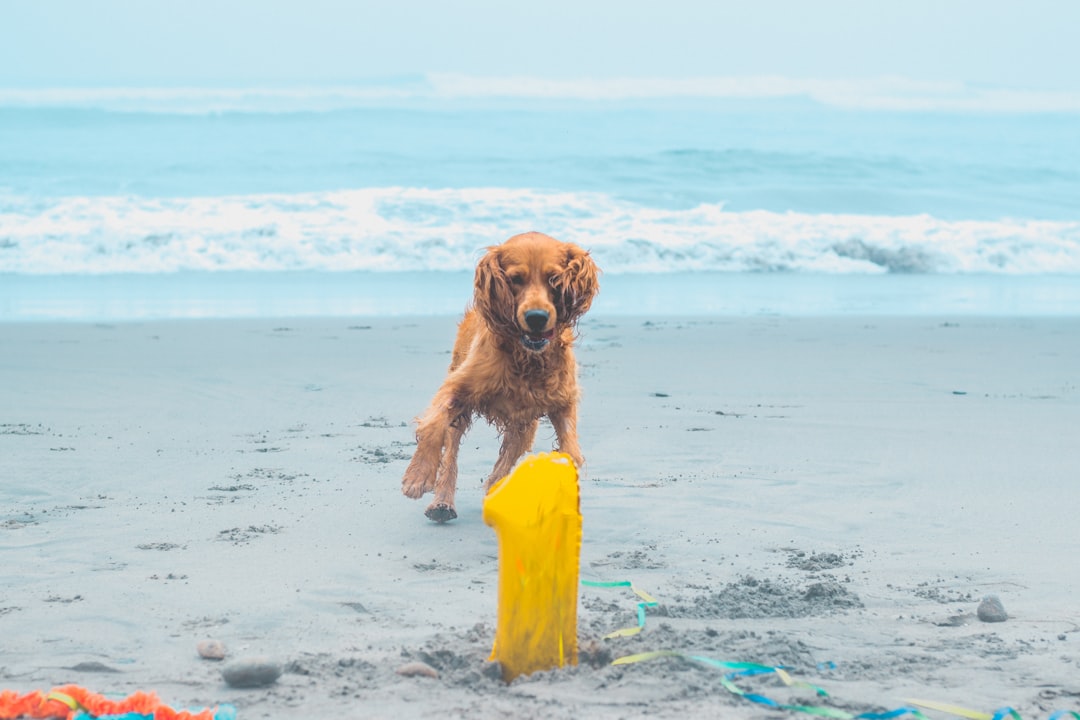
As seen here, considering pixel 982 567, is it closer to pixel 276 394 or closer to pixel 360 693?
pixel 360 693

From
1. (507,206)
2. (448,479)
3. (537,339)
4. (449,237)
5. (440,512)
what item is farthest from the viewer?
(507,206)

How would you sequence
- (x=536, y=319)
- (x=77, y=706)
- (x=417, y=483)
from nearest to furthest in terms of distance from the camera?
(x=77, y=706)
(x=536, y=319)
(x=417, y=483)

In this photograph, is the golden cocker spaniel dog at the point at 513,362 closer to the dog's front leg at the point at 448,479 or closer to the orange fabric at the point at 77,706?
the dog's front leg at the point at 448,479

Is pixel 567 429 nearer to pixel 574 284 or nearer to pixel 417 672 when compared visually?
pixel 574 284

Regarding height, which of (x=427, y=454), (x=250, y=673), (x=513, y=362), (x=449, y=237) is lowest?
(x=250, y=673)

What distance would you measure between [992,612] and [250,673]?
2.07 meters

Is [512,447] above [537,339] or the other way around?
the other way around

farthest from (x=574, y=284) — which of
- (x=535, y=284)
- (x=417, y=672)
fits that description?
(x=417, y=672)

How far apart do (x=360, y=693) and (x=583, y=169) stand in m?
25.5

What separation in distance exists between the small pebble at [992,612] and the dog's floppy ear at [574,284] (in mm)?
1597

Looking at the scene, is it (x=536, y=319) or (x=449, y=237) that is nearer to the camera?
(x=536, y=319)

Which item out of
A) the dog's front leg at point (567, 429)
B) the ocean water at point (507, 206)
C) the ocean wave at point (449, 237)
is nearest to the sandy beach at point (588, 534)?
the dog's front leg at point (567, 429)

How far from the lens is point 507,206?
21.5 metres

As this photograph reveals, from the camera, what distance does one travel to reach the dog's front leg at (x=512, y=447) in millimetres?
5219
